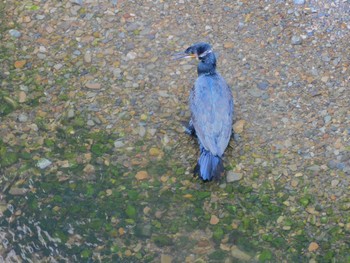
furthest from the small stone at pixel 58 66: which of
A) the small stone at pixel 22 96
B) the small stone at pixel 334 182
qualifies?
the small stone at pixel 334 182

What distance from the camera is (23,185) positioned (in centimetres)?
588

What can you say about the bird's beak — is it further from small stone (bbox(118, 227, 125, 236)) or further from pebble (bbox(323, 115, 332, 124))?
small stone (bbox(118, 227, 125, 236))

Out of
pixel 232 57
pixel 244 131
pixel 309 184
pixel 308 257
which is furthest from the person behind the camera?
pixel 232 57

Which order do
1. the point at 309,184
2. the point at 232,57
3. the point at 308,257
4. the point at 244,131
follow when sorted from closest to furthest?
the point at 308,257
the point at 309,184
the point at 244,131
the point at 232,57

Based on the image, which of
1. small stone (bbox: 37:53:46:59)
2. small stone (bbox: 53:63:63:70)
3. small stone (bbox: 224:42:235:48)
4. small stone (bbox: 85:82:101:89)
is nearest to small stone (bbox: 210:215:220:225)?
small stone (bbox: 85:82:101:89)

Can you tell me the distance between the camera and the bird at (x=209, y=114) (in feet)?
18.8

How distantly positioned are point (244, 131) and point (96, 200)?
1.36 metres

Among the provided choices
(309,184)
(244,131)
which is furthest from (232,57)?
(309,184)

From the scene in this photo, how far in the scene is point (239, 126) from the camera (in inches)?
243

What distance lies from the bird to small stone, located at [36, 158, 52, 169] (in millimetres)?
1180

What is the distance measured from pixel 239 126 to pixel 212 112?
14.9 inches

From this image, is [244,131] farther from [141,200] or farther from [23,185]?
[23,185]

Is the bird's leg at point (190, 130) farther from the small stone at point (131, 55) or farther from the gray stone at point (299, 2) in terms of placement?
the gray stone at point (299, 2)

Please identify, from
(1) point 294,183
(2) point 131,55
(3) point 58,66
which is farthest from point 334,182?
(3) point 58,66
